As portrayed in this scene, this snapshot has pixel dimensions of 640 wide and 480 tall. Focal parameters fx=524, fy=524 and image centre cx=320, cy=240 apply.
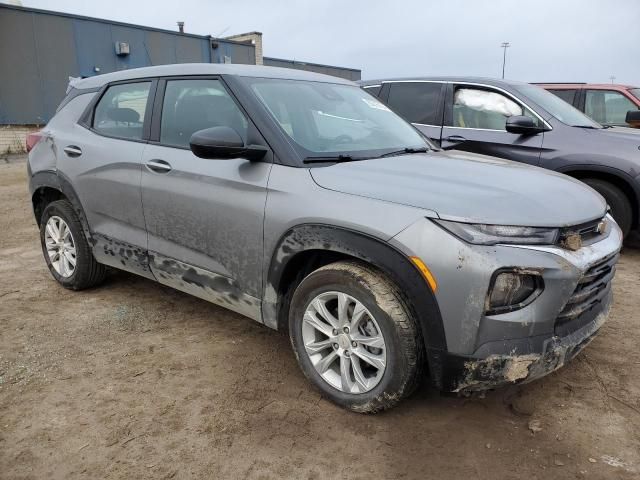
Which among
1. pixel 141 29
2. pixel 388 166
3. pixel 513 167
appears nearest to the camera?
pixel 388 166

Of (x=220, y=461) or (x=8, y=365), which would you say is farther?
(x=8, y=365)

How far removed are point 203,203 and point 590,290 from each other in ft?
6.88

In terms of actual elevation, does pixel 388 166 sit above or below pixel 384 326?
above

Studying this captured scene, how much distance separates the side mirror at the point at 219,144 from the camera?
8.92ft

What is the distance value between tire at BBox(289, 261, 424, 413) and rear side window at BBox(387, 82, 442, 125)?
150 inches

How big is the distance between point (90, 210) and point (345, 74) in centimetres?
2621

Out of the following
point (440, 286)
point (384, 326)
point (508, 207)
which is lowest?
point (384, 326)

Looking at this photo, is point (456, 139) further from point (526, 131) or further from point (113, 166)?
point (113, 166)

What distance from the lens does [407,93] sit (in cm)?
621

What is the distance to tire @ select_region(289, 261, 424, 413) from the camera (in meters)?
2.36

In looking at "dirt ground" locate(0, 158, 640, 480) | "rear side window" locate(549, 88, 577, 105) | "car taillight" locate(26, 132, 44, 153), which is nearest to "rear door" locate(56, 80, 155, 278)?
"car taillight" locate(26, 132, 44, 153)

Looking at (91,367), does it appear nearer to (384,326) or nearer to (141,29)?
(384,326)

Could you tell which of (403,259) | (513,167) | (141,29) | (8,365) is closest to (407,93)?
(513,167)

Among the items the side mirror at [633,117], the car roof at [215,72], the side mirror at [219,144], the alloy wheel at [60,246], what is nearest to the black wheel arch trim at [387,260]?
the side mirror at [219,144]
